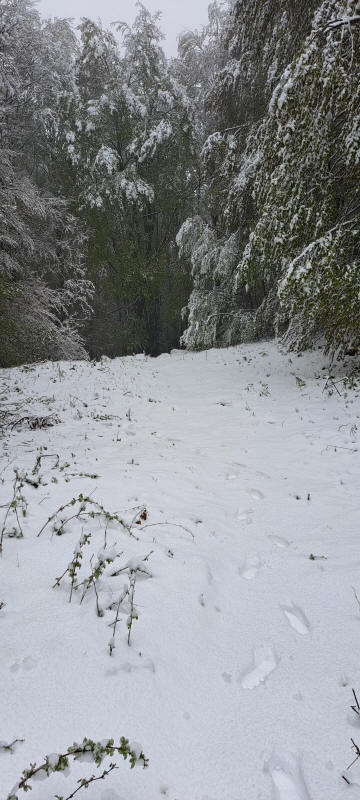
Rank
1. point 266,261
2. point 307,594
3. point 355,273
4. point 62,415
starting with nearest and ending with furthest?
point 307,594 < point 355,273 < point 62,415 < point 266,261

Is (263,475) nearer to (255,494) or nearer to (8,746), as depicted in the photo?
(255,494)

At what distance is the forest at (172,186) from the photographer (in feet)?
24.9

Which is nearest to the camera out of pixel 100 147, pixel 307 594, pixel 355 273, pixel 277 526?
pixel 307 594

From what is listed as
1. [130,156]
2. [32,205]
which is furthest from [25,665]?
[130,156]

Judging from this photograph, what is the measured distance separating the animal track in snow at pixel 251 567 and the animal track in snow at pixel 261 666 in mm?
767

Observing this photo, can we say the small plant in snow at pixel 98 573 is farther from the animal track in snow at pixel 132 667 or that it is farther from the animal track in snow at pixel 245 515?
the animal track in snow at pixel 245 515

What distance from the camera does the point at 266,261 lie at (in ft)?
28.5

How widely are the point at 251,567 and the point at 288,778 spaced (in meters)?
1.66

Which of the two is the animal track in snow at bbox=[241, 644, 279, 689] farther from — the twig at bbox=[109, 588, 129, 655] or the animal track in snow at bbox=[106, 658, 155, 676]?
the twig at bbox=[109, 588, 129, 655]

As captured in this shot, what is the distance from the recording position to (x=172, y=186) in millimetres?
16219

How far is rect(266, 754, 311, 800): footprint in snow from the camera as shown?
1631 mm

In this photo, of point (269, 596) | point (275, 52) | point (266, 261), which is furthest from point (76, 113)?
point (269, 596)

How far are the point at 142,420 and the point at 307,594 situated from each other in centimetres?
514

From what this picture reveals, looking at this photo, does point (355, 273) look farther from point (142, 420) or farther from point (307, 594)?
point (307, 594)
